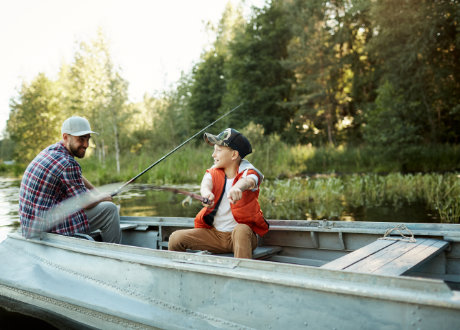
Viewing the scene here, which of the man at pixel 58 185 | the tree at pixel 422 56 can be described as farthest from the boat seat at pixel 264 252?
the tree at pixel 422 56

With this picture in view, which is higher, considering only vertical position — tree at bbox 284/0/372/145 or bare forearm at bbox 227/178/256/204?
→ tree at bbox 284/0/372/145

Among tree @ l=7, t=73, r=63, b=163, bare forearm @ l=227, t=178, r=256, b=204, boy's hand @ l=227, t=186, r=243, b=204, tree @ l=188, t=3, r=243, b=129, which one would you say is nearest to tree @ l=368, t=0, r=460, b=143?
bare forearm @ l=227, t=178, r=256, b=204

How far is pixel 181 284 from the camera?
269 centimetres

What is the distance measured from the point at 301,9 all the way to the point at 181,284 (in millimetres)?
26107

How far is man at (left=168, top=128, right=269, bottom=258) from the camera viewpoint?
3.09 metres

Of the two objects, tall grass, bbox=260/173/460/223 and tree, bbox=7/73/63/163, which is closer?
tall grass, bbox=260/173/460/223

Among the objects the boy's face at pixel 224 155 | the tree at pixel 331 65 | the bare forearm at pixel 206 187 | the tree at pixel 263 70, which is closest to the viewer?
the bare forearm at pixel 206 187

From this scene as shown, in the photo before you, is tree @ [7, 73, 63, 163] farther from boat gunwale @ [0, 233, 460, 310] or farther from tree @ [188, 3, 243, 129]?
boat gunwale @ [0, 233, 460, 310]

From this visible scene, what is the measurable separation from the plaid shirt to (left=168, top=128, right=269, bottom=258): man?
1.02 metres

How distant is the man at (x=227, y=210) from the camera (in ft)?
10.1

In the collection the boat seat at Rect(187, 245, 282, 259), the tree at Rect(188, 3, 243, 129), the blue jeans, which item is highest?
the tree at Rect(188, 3, 243, 129)

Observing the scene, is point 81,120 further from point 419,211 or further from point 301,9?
point 301,9

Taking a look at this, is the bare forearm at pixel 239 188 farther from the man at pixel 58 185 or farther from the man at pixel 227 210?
the man at pixel 58 185

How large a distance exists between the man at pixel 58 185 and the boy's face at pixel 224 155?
116cm
